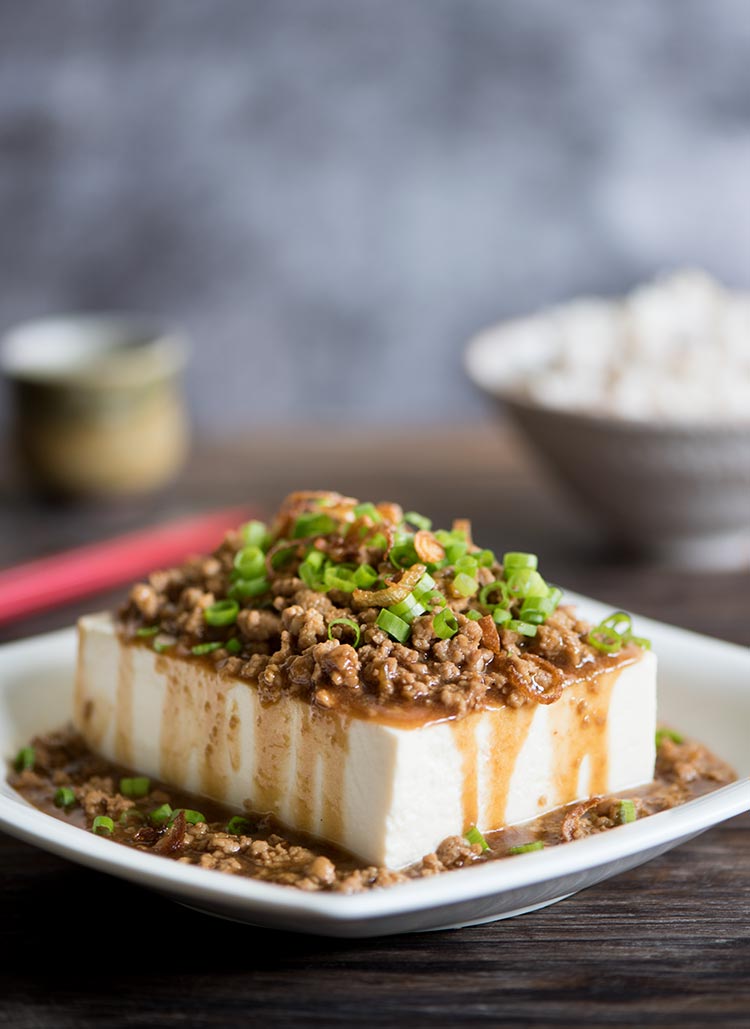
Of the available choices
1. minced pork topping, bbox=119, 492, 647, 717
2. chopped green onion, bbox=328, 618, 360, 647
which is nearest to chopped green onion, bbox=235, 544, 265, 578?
minced pork topping, bbox=119, 492, 647, 717

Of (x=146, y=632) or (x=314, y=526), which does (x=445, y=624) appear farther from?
(x=146, y=632)

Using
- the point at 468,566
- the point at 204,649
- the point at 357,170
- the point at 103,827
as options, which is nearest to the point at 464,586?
the point at 468,566

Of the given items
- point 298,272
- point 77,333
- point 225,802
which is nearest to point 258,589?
point 225,802

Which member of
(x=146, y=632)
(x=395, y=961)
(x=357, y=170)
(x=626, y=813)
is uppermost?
(x=357, y=170)

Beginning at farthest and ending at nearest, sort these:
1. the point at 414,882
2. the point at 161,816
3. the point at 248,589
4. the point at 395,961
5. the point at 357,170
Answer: the point at 357,170 < the point at 248,589 < the point at 161,816 < the point at 395,961 < the point at 414,882

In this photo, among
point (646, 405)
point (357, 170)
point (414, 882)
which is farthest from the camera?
point (357, 170)

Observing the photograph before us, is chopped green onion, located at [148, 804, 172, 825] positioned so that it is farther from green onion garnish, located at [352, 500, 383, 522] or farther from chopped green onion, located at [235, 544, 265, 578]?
green onion garnish, located at [352, 500, 383, 522]

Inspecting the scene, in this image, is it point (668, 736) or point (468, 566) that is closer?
point (468, 566)

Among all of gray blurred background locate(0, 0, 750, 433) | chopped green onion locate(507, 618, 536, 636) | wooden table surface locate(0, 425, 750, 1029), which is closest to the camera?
wooden table surface locate(0, 425, 750, 1029)
